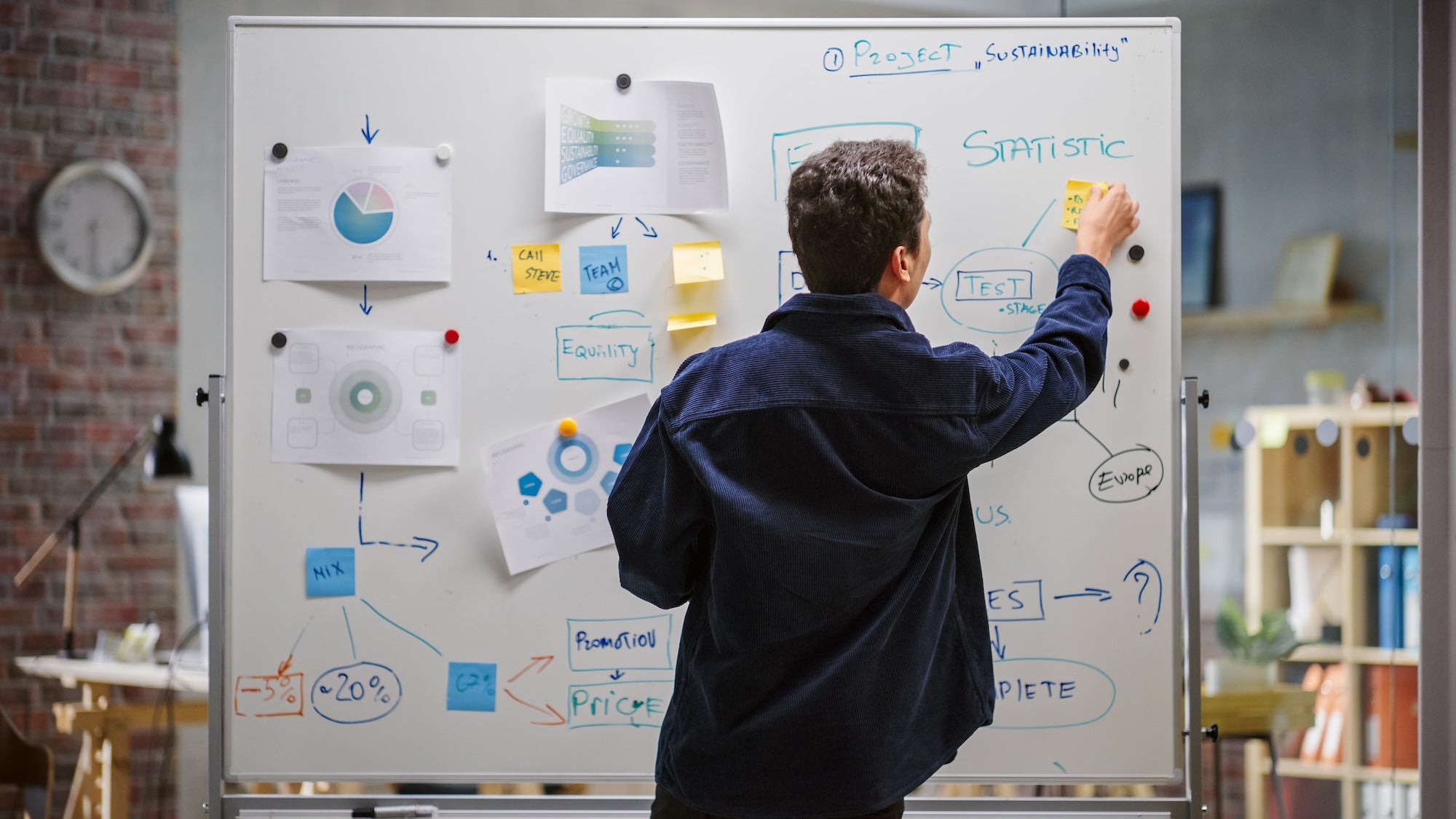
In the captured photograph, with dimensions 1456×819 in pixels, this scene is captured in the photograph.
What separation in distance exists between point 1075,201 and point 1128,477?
17.4 inches

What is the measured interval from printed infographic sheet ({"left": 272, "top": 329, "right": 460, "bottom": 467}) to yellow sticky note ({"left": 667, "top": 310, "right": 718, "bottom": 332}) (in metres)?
0.35

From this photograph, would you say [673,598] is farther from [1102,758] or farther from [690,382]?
[1102,758]

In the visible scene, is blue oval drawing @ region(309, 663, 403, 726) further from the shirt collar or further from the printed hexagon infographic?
the shirt collar

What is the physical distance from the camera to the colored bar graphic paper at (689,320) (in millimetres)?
1712

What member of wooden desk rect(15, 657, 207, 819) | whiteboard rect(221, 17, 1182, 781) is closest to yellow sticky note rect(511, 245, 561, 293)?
whiteboard rect(221, 17, 1182, 781)

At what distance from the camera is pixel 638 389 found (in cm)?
172

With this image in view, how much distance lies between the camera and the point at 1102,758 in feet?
5.61

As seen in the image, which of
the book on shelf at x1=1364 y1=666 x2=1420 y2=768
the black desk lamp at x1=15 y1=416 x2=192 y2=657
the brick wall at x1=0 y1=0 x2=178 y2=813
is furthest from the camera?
the brick wall at x1=0 y1=0 x2=178 y2=813

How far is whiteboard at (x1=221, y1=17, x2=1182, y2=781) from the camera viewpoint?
171cm

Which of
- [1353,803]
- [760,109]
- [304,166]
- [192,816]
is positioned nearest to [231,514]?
[304,166]

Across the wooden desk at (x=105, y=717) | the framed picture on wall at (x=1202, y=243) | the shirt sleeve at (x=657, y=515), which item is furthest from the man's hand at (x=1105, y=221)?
the wooden desk at (x=105, y=717)

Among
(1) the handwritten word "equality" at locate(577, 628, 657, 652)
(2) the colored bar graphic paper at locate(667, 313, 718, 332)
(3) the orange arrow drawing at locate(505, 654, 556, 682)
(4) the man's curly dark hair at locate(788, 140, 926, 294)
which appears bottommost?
(3) the orange arrow drawing at locate(505, 654, 556, 682)

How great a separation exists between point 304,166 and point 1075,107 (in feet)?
4.00

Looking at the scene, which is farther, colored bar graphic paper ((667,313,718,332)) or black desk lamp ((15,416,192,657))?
black desk lamp ((15,416,192,657))
